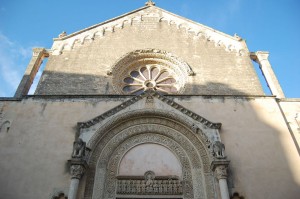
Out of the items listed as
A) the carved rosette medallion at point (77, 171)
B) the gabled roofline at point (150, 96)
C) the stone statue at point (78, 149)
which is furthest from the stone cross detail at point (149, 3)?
the carved rosette medallion at point (77, 171)

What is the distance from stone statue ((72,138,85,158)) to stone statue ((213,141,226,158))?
13.7ft

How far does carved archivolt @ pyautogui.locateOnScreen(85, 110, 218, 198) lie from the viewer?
8.77 meters

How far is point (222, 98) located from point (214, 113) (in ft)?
2.77

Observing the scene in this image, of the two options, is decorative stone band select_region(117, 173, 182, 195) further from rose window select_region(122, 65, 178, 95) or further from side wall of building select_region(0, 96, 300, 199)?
rose window select_region(122, 65, 178, 95)

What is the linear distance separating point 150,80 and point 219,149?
539 centimetres

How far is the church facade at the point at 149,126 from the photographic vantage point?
28.6 feet

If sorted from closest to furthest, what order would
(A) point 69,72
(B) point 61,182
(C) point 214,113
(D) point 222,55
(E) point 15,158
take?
1. (B) point 61,182
2. (E) point 15,158
3. (C) point 214,113
4. (A) point 69,72
5. (D) point 222,55

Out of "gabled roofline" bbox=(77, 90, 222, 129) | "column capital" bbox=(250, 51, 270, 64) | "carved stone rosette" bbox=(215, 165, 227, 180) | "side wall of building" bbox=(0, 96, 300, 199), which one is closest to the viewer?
"carved stone rosette" bbox=(215, 165, 227, 180)

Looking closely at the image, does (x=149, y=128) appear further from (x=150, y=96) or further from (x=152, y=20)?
(x=152, y=20)

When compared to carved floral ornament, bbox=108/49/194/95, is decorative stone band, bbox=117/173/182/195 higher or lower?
lower

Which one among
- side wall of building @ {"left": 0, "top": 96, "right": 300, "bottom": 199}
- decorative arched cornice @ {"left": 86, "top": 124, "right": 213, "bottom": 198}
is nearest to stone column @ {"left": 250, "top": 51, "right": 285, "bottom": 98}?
side wall of building @ {"left": 0, "top": 96, "right": 300, "bottom": 199}

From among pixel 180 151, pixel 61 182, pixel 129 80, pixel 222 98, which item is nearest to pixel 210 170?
pixel 180 151

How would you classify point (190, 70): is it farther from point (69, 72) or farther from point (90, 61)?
point (69, 72)

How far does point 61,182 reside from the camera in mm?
8703
